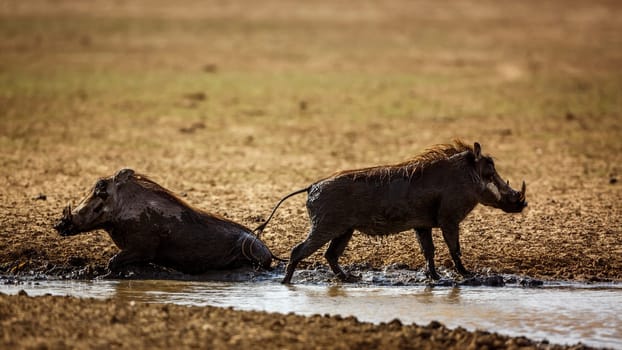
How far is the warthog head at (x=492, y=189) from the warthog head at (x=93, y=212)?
2.84 metres

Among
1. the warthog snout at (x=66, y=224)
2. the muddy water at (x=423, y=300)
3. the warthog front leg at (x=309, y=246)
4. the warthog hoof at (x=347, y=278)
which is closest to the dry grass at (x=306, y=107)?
the warthog snout at (x=66, y=224)

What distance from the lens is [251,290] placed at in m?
7.98

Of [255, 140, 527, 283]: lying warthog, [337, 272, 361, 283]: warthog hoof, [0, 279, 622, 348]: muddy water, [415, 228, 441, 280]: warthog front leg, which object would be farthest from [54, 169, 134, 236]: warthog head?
[415, 228, 441, 280]: warthog front leg

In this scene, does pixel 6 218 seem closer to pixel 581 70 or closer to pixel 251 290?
pixel 251 290

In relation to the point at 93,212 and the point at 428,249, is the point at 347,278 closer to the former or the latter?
the point at 428,249

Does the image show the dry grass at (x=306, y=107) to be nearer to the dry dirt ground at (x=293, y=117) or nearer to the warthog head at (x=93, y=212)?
the dry dirt ground at (x=293, y=117)

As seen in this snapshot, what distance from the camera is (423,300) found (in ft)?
25.0

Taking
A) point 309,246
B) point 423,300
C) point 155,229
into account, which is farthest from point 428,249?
point 155,229

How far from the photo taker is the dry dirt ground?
8.84m

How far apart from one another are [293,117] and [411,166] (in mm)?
9865

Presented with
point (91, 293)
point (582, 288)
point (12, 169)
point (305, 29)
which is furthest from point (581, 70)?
point (91, 293)

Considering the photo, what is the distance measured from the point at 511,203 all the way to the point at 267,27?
23965mm

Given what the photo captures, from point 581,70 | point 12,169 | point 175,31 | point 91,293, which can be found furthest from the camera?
point 175,31

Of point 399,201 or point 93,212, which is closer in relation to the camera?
point 399,201
